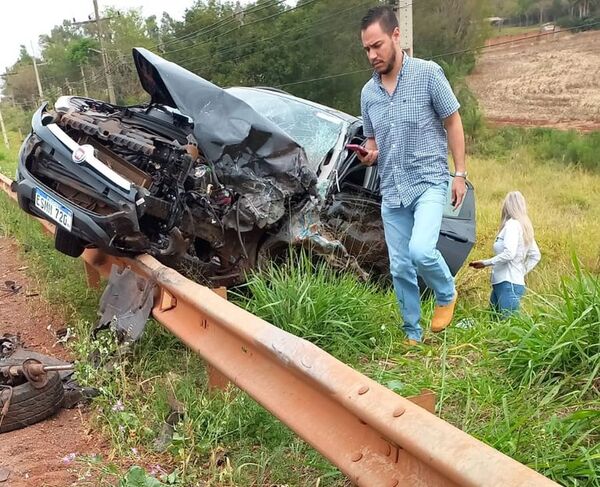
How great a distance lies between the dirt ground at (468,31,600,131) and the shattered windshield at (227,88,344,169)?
30251mm

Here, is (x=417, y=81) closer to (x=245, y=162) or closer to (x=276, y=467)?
(x=245, y=162)

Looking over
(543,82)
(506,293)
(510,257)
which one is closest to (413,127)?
(510,257)

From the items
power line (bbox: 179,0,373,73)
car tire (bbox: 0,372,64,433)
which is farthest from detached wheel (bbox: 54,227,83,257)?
Result: power line (bbox: 179,0,373,73)

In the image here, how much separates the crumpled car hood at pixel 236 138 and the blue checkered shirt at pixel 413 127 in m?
0.74

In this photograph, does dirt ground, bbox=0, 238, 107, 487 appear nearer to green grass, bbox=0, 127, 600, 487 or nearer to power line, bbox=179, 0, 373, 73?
green grass, bbox=0, 127, 600, 487

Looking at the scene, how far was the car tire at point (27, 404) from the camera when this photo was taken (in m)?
2.90

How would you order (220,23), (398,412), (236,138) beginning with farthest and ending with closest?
(220,23), (236,138), (398,412)

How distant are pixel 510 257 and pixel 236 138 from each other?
2394 millimetres

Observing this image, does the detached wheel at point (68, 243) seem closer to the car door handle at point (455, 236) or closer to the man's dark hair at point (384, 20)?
the man's dark hair at point (384, 20)

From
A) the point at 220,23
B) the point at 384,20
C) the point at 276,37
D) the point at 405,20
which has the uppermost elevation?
the point at 220,23

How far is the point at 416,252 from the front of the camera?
3.52 metres

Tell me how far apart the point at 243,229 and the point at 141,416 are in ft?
5.38

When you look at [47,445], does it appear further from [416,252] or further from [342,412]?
[416,252]

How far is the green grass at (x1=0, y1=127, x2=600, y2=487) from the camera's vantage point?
87.2 inches
